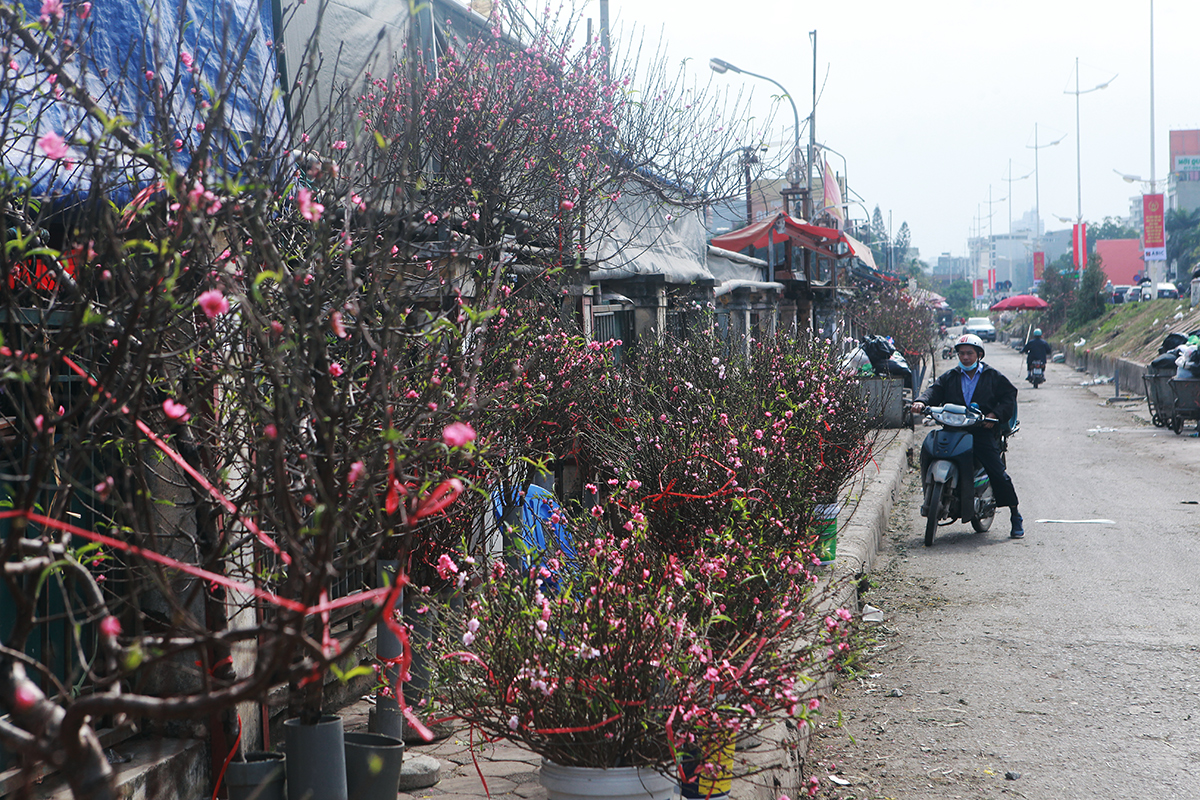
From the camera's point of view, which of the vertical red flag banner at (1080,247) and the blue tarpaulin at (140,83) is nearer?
the blue tarpaulin at (140,83)

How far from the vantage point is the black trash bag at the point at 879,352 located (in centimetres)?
1697

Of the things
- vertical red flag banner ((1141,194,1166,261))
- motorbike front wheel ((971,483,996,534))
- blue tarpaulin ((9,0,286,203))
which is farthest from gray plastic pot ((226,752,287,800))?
vertical red flag banner ((1141,194,1166,261))

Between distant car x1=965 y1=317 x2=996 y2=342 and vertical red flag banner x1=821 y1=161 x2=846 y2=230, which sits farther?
distant car x1=965 y1=317 x2=996 y2=342

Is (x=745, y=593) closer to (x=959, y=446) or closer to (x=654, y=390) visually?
(x=654, y=390)

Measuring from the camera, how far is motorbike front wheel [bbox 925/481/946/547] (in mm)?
9203

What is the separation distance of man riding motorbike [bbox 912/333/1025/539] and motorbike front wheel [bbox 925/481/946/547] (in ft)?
1.88

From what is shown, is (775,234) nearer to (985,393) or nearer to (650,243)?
(650,243)

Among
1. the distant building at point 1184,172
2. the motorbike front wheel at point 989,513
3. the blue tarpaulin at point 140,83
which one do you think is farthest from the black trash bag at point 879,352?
the distant building at point 1184,172

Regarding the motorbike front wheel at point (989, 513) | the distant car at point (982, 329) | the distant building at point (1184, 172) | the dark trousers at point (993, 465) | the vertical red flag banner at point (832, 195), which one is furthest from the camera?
the distant building at point (1184, 172)

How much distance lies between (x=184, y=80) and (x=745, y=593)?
3233 mm

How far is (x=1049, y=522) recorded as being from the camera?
9992mm

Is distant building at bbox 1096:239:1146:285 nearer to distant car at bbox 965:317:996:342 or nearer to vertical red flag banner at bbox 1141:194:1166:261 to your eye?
distant car at bbox 965:317:996:342

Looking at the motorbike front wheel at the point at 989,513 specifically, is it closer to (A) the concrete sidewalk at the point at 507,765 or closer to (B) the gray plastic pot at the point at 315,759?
(A) the concrete sidewalk at the point at 507,765

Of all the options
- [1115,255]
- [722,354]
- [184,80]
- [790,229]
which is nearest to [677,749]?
[184,80]
